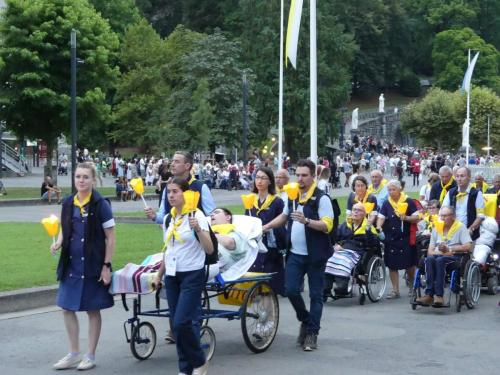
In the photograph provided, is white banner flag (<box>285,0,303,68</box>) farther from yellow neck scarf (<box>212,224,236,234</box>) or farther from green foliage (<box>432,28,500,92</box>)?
green foliage (<box>432,28,500,92</box>)

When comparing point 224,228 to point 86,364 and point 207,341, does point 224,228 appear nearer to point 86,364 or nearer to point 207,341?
point 207,341

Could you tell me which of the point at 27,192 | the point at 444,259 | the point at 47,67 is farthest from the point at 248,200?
the point at 27,192

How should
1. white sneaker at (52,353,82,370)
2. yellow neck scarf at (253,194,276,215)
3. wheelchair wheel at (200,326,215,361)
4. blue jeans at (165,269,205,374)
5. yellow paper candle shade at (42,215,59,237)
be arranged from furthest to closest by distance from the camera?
yellow neck scarf at (253,194,276,215) < wheelchair wheel at (200,326,215,361) < white sneaker at (52,353,82,370) < yellow paper candle shade at (42,215,59,237) < blue jeans at (165,269,205,374)

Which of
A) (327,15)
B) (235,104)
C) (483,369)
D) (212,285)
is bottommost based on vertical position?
(483,369)

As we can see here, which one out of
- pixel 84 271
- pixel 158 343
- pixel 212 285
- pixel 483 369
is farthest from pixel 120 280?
pixel 483 369

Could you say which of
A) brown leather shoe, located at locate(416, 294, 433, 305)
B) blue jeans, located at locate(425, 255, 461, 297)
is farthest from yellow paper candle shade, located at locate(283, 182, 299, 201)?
brown leather shoe, located at locate(416, 294, 433, 305)

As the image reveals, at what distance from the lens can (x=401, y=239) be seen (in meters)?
15.8

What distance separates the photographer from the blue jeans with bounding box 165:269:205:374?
9227 millimetres

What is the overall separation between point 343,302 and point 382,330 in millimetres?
2558

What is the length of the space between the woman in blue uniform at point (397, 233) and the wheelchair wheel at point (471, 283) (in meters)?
1.52

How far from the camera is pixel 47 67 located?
42188mm

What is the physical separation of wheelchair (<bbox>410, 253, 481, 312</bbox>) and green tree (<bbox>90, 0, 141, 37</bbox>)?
63631 mm

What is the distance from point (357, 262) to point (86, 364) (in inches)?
220

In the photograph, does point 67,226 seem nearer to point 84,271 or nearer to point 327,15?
point 84,271
